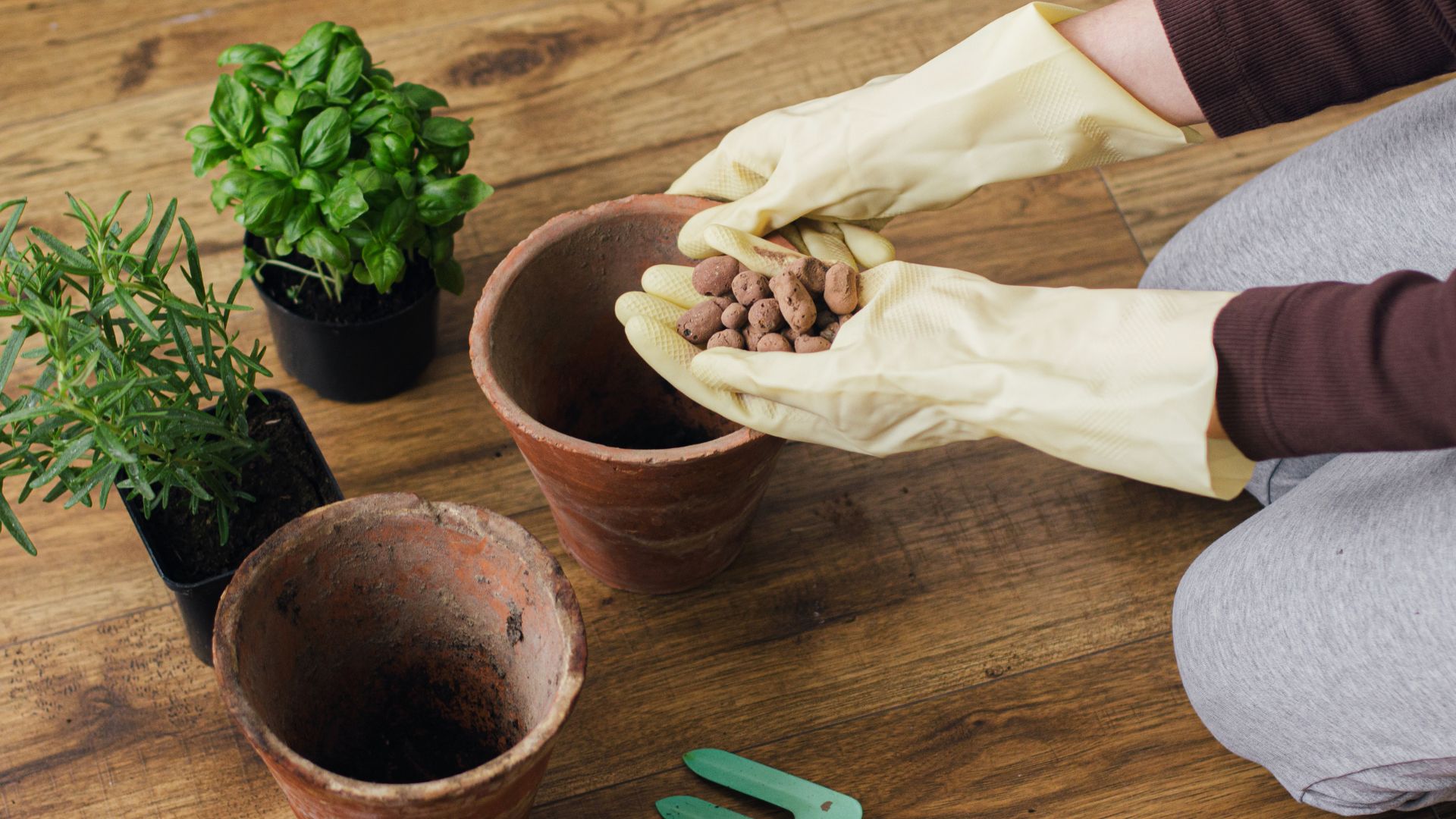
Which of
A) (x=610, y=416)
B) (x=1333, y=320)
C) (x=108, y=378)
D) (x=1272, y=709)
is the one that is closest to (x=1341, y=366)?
(x=1333, y=320)

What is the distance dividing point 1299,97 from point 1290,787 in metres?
0.63

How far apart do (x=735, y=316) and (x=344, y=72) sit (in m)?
0.46

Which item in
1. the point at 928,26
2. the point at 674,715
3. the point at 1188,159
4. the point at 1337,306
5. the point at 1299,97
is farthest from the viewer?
the point at 928,26

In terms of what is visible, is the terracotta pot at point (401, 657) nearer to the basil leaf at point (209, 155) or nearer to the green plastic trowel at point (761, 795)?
the green plastic trowel at point (761, 795)

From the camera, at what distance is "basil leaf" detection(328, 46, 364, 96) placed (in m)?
1.15

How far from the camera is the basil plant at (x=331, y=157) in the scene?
1.12 meters

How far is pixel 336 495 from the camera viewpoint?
3.73 ft

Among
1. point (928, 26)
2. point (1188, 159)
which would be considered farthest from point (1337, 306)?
point (928, 26)

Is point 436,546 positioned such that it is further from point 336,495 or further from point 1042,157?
point 1042,157

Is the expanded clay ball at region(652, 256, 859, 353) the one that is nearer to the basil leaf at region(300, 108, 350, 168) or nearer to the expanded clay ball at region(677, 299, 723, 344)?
the expanded clay ball at region(677, 299, 723, 344)

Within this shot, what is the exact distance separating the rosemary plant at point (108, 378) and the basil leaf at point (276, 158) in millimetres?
151

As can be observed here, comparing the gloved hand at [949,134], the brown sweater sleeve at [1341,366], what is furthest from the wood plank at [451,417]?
the brown sweater sleeve at [1341,366]

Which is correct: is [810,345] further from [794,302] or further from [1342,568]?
[1342,568]

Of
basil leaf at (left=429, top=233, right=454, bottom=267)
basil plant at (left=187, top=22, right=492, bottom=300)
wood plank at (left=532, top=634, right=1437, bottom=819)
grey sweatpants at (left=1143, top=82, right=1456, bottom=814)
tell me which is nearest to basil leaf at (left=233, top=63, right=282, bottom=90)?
basil plant at (left=187, top=22, right=492, bottom=300)
